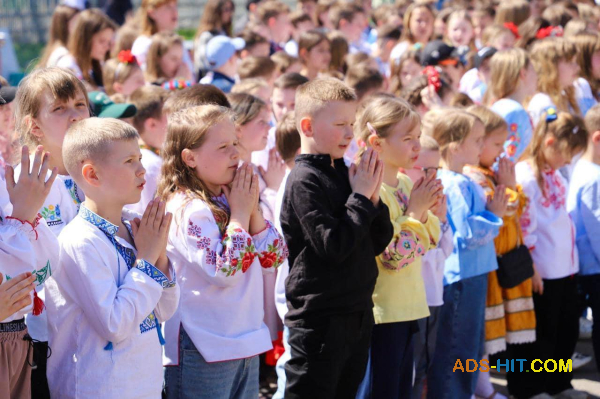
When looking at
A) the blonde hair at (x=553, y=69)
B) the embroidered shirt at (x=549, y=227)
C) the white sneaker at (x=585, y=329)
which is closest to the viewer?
the embroidered shirt at (x=549, y=227)

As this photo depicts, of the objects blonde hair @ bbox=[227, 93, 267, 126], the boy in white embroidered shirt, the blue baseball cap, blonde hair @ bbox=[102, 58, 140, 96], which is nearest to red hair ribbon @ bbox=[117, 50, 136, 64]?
blonde hair @ bbox=[102, 58, 140, 96]

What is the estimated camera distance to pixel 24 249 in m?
2.70

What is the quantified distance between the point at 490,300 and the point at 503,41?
15.2 ft

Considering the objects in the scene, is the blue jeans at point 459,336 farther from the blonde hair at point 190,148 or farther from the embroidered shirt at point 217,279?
the blonde hair at point 190,148

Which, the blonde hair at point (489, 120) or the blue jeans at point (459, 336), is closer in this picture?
the blue jeans at point (459, 336)

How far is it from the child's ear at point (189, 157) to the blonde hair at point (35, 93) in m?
0.56

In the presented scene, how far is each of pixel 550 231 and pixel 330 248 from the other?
2.34 m

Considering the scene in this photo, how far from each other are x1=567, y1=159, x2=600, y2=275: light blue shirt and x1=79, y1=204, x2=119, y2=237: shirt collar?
373 centimetres

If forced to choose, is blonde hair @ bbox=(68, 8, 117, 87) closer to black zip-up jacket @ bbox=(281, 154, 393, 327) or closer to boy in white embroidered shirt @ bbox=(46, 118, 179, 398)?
black zip-up jacket @ bbox=(281, 154, 393, 327)

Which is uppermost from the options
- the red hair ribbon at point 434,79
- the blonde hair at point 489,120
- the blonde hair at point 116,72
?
the blonde hair at point 489,120

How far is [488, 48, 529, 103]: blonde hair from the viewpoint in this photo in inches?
239

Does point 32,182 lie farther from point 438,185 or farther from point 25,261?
point 438,185

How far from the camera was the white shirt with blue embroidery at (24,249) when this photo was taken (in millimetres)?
2688

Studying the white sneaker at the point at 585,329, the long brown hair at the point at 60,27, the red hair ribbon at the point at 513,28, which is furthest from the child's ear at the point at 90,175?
the red hair ribbon at the point at 513,28
